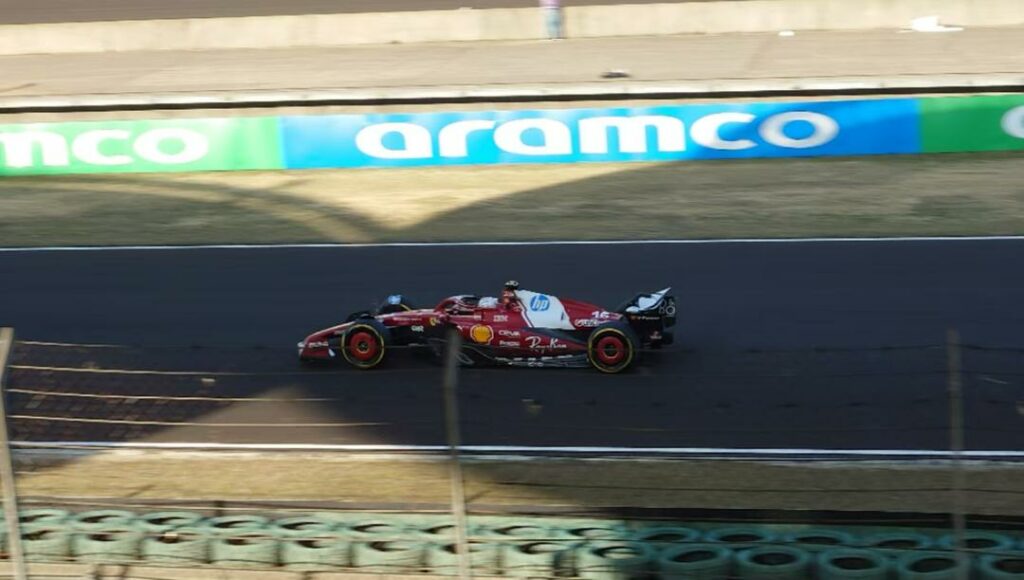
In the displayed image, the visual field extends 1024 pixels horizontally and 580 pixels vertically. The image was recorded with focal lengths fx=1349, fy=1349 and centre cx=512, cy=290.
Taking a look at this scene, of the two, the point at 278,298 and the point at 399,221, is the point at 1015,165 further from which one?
the point at 278,298

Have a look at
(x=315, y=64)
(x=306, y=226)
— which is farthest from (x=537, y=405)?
(x=315, y=64)

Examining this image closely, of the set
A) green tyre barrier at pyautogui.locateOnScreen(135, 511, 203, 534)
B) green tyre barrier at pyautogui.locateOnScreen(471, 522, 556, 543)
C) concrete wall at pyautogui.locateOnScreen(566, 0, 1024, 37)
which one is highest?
concrete wall at pyautogui.locateOnScreen(566, 0, 1024, 37)

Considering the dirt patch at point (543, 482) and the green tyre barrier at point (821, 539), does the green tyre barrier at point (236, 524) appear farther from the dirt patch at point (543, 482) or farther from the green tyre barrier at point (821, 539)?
the green tyre barrier at point (821, 539)

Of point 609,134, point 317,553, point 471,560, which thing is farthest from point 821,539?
point 609,134

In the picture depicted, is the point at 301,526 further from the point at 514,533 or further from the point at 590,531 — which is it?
the point at 590,531

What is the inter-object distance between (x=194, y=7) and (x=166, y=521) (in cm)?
2869

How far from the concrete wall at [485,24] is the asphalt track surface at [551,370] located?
14.8m

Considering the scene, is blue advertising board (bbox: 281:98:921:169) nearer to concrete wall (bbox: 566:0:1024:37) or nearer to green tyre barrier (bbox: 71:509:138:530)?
concrete wall (bbox: 566:0:1024:37)

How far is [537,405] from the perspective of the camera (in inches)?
447

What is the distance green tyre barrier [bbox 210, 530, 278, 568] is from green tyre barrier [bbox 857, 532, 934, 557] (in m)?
3.33

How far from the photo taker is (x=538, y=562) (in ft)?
24.2

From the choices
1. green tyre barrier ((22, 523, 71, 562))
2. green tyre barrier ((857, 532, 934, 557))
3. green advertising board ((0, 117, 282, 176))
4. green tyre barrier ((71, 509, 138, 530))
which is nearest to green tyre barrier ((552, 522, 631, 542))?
green tyre barrier ((857, 532, 934, 557))

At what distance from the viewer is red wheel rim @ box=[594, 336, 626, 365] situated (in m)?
11.9

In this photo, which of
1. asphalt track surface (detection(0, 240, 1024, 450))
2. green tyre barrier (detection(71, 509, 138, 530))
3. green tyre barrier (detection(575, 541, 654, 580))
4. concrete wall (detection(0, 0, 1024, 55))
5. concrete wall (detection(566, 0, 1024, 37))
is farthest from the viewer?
concrete wall (detection(0, 0, 1024, 55))
